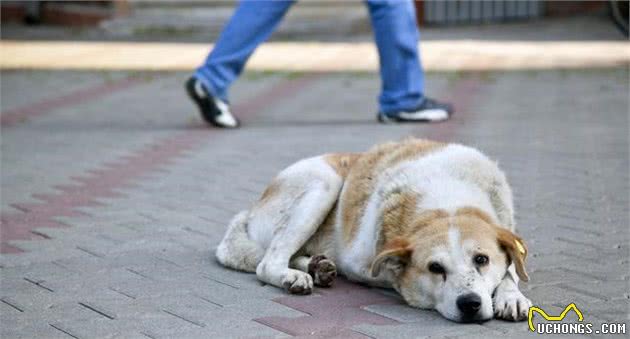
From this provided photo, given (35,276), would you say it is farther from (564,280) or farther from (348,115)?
(348,115)

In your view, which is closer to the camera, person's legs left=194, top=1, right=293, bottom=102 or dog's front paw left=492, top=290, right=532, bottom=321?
dog's front paw left=492, top=290, right=532, bottom=321

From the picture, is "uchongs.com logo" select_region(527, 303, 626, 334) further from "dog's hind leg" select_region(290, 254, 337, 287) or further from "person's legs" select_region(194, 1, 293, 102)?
"person's legs" select_region(194, 1, 293, 102)

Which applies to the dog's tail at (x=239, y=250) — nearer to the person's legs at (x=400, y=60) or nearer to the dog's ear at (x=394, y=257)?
the dog's ear at (x=394, y=257)

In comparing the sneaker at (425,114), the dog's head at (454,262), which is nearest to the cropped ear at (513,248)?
the dog's head at (454,262)

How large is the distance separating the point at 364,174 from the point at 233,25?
447 cm

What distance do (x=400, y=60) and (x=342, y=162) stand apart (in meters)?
4.03

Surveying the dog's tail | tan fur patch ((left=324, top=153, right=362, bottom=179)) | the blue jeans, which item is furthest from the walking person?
the dog's tail

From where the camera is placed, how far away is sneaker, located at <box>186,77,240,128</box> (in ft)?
30.4

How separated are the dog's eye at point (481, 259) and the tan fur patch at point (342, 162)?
41.4 inches

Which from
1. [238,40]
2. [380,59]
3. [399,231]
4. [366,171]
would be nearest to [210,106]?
[238,40]

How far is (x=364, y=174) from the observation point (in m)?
4.99

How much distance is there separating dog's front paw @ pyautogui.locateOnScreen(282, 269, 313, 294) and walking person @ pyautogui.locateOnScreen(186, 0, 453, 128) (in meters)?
4.56

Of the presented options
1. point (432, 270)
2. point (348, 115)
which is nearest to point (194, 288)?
point (432, 270)

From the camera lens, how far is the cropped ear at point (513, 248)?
4.26m
